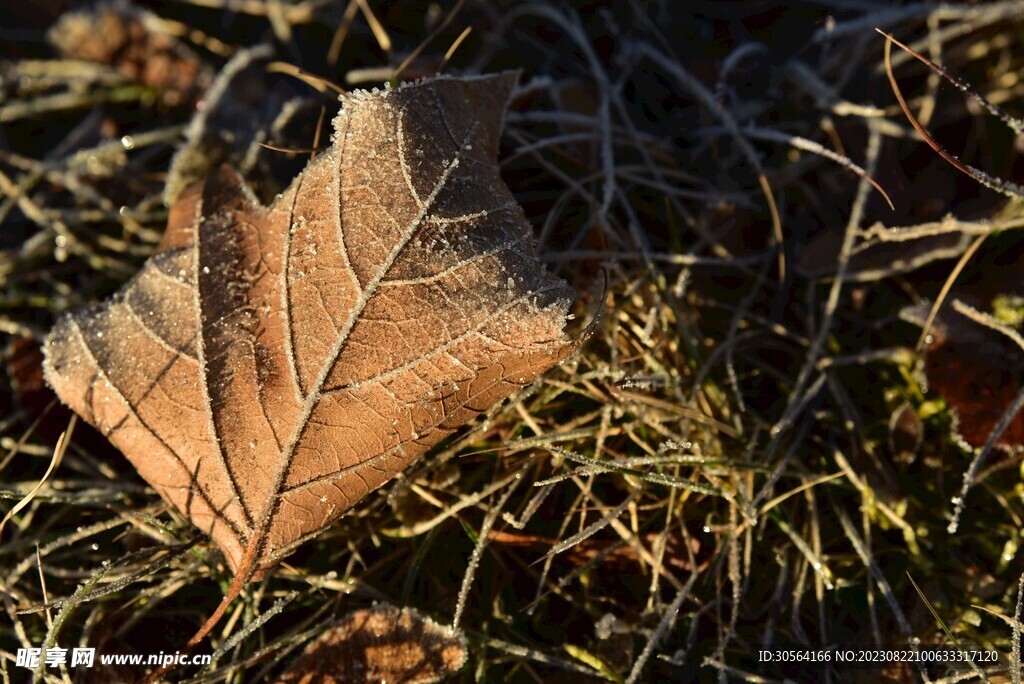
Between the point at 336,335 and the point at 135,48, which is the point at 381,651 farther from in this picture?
the point at 135,48

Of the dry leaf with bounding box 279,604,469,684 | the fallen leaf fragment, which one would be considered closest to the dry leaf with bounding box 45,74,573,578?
the dry leaf with bounding box 279,604,469,684

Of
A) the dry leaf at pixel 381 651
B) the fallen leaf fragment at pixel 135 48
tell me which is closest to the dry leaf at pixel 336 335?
the dry leaf at pixel 381 651

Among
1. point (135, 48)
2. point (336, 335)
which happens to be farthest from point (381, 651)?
point (135, 48)

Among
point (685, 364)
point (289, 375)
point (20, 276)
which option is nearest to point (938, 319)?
point (685, 364)

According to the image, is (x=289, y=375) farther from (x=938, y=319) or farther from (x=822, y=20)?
(x=822, y=20)

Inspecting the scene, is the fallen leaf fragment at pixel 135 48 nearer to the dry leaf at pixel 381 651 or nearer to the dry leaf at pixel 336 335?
the dry leaf at pixel 336 335
